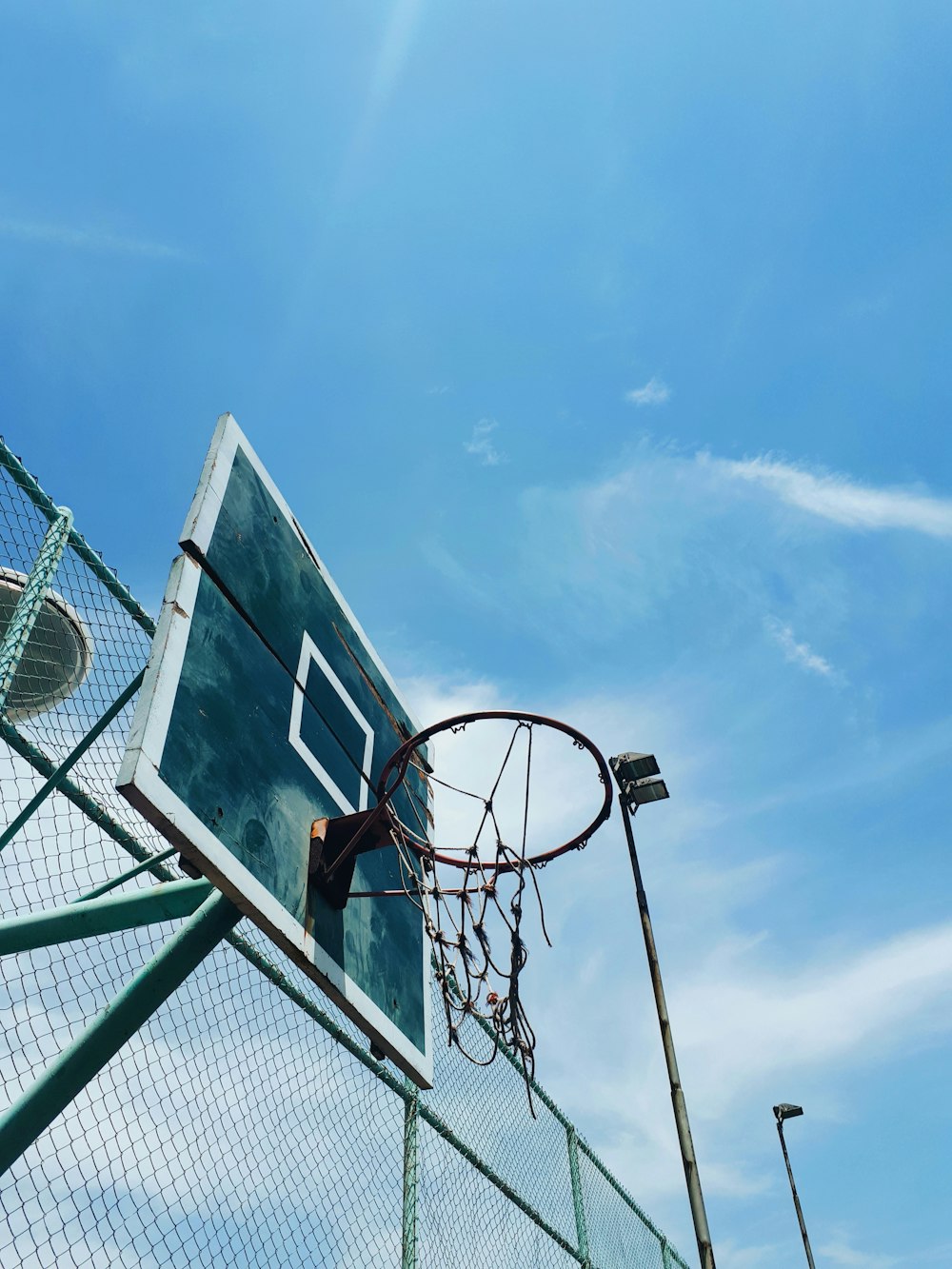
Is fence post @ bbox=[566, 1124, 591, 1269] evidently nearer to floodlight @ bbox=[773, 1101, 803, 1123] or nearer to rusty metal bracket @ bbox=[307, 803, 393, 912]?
rusty metal bracket @ bbox=[307, 803, 393, 912]

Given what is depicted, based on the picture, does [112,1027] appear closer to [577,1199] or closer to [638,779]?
[577,1199]

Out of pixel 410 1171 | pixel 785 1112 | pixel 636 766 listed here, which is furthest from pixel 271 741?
pixel 785 1112

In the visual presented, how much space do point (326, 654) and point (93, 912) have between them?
5.40ft

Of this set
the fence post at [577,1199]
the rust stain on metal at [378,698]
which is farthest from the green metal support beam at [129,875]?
the fence post at [577,1199]

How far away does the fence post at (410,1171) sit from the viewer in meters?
4.64

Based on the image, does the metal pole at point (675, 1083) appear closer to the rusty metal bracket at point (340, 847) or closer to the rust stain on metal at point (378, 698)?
the rust stain on metal at point (378, 698)

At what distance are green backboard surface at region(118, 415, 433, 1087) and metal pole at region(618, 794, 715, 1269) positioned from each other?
13.0 feet

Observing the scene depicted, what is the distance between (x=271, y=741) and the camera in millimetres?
3652

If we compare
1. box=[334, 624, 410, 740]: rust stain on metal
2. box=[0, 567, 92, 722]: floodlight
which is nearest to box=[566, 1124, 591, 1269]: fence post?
box=[334, 624, 410, 740]: rust stain on metal

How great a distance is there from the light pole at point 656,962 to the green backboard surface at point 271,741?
13.1 feet

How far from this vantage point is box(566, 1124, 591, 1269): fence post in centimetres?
697

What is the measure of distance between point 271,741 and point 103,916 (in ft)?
2.72

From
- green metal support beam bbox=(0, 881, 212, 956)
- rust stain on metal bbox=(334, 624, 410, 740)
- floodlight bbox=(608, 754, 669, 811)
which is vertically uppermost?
floodlight bbox=(608, 754, 669, 811)

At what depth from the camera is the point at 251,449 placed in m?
4.20
